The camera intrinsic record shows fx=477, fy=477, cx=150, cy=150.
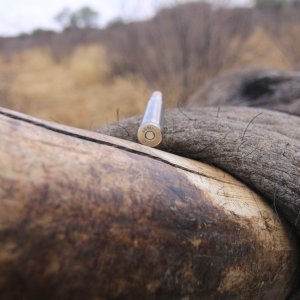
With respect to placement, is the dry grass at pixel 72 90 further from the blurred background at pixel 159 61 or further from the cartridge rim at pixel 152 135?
the cartridge rim at pixel 152 135

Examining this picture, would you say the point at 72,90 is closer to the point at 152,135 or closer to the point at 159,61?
the point at 159,61

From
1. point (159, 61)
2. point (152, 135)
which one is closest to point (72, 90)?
point (159, 61)

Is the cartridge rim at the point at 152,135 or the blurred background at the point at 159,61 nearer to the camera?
the cartridge rim at the point at 152,135

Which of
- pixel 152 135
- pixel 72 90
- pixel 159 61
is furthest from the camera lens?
pixel 72 90

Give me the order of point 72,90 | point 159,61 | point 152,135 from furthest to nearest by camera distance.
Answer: point 72,90 < point 159,61 < point 152,135

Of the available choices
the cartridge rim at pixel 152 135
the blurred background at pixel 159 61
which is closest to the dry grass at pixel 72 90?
the blurred background at pixel 159 61

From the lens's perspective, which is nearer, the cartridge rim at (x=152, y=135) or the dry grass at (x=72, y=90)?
the cartridge rim at (x=152, y=135)

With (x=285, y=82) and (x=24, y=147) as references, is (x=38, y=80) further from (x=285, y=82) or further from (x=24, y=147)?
(x=24, y=147)

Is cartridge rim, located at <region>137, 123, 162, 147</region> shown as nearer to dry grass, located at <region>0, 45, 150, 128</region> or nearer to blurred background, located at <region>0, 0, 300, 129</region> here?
blurred background, located at <region>0, 0, 300, 129</region>

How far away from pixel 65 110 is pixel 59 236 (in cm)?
864

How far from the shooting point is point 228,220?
966 millimetres

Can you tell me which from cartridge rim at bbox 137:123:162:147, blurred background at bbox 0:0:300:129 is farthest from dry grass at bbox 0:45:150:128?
cartridge rim at bbox 137:123:162:147

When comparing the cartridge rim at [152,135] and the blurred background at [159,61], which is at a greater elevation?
the blurred background at [159,61]

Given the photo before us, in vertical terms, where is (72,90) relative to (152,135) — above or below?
above
